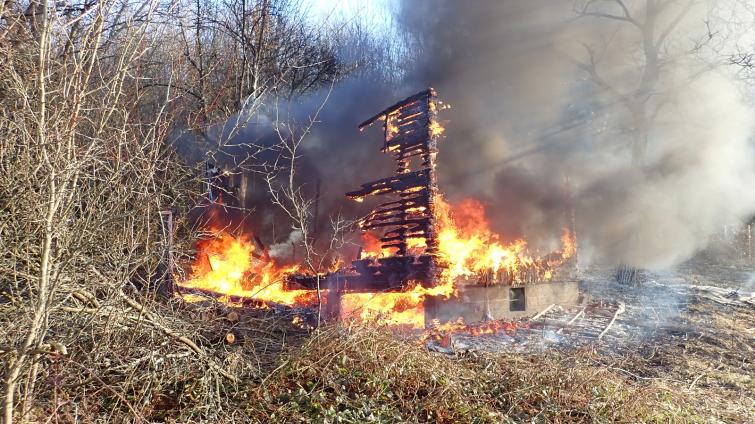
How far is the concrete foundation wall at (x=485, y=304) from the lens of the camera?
8843mm

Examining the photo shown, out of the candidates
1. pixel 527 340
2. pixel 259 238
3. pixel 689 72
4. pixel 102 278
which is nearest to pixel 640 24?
pixel 689 72

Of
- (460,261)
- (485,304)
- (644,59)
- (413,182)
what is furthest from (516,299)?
(644,59)

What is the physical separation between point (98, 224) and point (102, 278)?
0.55m

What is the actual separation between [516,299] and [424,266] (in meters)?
2.46

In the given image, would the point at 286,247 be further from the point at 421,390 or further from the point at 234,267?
the point at 421,390

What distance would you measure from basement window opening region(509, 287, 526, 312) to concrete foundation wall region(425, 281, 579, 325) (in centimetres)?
6

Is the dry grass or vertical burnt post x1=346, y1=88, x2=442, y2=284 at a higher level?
vertical burnt post x1=346, y1=88, x2=442, y2=284

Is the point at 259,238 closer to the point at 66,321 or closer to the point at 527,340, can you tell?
the point at 527,340

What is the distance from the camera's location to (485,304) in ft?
30.3

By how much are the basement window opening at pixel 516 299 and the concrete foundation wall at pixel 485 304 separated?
65mm

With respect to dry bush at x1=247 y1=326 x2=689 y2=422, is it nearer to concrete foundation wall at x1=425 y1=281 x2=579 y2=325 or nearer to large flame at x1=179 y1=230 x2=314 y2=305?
concrete foundation wall at x1=425 y1=281 x2=579 y2=325

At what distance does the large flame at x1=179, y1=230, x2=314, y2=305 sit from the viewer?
1101cm

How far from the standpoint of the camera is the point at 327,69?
56.2 feet

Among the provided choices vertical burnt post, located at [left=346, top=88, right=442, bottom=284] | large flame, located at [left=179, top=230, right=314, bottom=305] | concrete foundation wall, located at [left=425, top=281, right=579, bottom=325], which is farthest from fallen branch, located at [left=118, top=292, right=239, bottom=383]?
large flame, located at [left=179, top=230, right=314, bottom=305]
